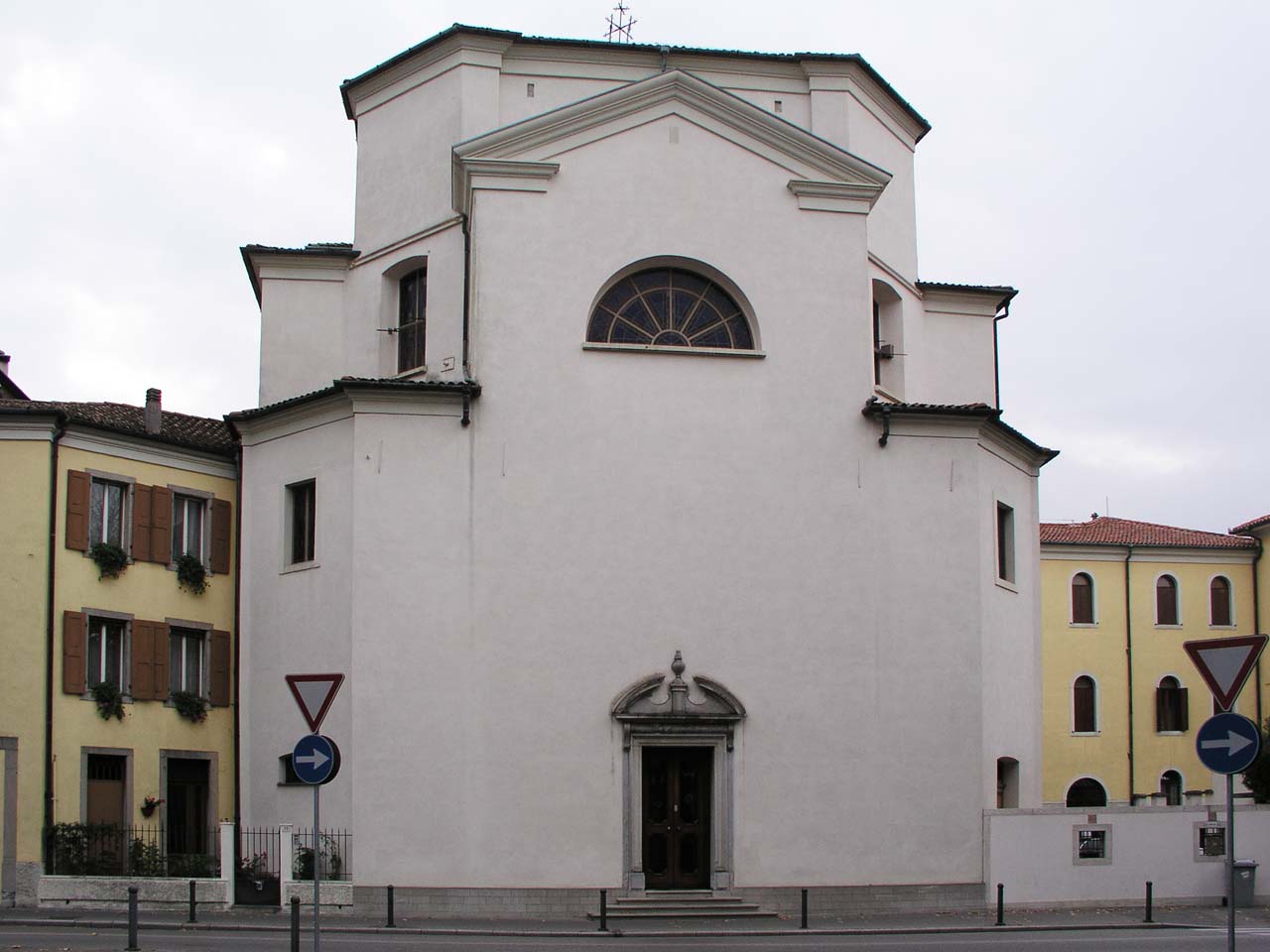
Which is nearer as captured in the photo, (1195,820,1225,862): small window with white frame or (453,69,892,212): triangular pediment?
(453,69,892,212): triangular pediment

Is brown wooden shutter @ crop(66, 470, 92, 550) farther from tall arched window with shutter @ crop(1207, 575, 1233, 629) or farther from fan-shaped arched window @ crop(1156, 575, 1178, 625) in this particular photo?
tall arched window with shutter @ crop(1207, 575, 1233, 629)

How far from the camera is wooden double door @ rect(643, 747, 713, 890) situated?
24.3 meters

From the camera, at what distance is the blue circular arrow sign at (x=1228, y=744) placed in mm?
11688

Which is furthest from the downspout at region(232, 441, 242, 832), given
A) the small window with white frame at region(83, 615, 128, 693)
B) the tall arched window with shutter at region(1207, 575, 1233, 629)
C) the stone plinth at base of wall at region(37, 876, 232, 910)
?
the tall arched window with shutter at region(1207, 575, 1233, 629)

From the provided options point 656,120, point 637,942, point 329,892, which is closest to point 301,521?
point 329,892

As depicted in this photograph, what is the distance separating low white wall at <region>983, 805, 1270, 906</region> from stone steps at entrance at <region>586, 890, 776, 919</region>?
12.7 feet

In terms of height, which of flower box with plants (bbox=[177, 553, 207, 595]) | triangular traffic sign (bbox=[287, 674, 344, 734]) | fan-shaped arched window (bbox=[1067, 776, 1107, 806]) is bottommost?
fan-shaped arched window (bbox=[1067, 776, 1107, 806])

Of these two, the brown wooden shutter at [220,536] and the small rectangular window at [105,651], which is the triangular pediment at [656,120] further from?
the small rectangular window at [105,651]

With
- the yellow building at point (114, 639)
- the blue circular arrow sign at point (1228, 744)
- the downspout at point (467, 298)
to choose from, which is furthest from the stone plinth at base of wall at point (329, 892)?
the blue circular arrow sign at point (1228, 744)

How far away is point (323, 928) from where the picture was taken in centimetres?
2141

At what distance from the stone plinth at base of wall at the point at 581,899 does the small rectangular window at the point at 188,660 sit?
5997 millimetres

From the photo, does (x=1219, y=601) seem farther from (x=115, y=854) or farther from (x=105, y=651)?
(x=115, y=854)

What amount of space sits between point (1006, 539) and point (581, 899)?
9901mm

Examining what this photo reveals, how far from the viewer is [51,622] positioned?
2523 centimetres
